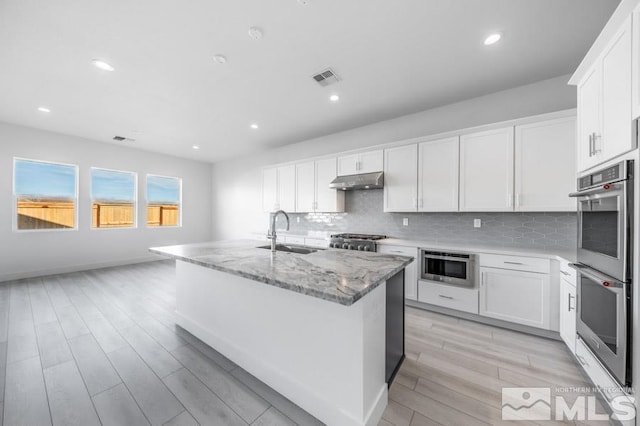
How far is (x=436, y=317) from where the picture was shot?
9.52 feet

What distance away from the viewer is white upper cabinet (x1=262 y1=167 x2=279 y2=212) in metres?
5.16

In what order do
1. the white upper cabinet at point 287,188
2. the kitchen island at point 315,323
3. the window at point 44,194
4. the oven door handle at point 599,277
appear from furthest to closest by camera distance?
the white upper cabinet at point 287,188 → the window at point 44,194 → the oven door handle at point 599,277 → the kitchen island at point 315,323

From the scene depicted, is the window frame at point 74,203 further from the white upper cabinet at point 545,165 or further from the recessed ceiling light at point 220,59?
the white upper cabinet at point 545,165

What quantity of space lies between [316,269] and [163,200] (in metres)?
6.44

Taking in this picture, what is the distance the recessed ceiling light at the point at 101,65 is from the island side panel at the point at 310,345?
2.59 meters

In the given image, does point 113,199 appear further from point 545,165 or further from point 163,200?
point 545,165

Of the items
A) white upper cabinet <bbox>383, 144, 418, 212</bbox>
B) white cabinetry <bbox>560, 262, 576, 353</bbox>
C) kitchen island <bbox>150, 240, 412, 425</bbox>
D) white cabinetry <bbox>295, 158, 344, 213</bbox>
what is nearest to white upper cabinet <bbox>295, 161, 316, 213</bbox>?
white cabinetry <bbox>295, 158, 344, 213</bbox>

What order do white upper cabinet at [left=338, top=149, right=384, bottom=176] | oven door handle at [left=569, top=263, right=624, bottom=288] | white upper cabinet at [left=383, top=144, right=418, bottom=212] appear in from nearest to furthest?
oven door handle at [left=569, top=263, right=624, bottom=288], white upper cabinet at [left=383, top=144, right=418, bottom=212], white upper cabinet at [left=338, top=149, right=384, bottom=176]

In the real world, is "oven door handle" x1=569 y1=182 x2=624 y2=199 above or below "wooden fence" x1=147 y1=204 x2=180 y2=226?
above

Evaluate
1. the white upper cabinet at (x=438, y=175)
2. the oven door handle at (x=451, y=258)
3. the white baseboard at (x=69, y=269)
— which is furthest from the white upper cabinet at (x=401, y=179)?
the white baseboard at (x=69, y=269)

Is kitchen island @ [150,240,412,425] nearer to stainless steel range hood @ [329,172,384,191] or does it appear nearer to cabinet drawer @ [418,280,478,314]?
cabinet drawer @ [418,280,478,314]

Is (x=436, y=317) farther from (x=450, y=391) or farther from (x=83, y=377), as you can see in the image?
(x=83, y=377)

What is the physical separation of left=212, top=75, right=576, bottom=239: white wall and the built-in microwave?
1.83m

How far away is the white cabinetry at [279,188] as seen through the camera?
16.0 ft
